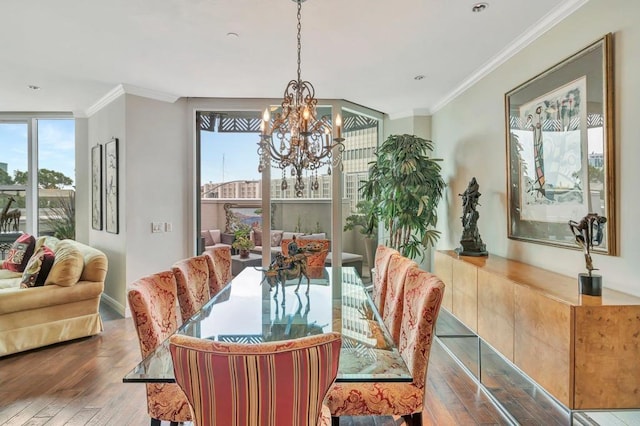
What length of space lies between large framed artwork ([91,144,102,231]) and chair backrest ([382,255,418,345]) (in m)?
4.09

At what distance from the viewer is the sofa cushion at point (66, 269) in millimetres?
3189

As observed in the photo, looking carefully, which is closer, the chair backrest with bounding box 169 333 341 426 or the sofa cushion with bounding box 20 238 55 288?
the chair backrest with bounding box 169 333 341 426

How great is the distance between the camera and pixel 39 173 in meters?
5.23

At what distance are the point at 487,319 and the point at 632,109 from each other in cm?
148

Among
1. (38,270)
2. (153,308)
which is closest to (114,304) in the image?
(38,270)

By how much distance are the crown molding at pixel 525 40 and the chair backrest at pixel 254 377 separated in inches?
105

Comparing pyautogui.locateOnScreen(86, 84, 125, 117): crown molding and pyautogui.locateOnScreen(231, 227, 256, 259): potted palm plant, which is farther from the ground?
pyautogui.locateOnScreen(86, 84, 125, 117): crown molding

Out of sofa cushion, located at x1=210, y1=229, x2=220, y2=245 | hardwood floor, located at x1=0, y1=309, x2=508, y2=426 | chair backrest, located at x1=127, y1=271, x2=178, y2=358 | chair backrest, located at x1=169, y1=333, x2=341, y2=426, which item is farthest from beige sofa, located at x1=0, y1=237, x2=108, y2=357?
chair backrest, located at x1=169, y1=333, x2=341, y2=426

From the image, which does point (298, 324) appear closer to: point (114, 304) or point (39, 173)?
point (114, 304)

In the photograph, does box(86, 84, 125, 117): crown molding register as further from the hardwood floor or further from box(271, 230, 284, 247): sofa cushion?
the hardwood floor

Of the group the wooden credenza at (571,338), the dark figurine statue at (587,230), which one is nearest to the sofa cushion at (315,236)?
the wooden credenza at (571,338)

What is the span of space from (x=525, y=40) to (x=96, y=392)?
4.24 metres

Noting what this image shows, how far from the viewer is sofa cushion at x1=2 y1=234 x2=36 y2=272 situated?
397cm

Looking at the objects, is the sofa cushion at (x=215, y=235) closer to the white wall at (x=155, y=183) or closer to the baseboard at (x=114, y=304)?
the white wall at (x=155, y=183)
